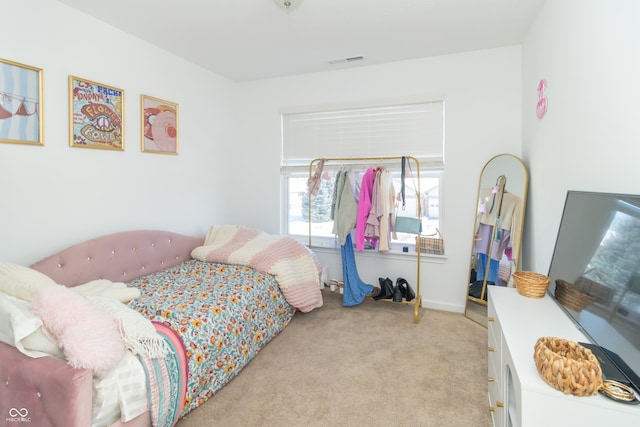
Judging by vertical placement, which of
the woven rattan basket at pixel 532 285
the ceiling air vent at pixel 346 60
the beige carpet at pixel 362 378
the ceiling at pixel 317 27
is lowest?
the beige carpet at pixel 362 378

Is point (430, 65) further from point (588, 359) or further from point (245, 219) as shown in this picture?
point (588, 359)

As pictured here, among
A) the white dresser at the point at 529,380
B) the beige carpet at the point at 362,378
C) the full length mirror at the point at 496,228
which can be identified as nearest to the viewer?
the white dresser at the point at 529,380

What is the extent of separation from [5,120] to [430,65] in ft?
10.9

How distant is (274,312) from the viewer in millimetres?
2699

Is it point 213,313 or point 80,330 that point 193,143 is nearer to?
point 213,313

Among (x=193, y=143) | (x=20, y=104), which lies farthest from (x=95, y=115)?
(x=193, y=143)

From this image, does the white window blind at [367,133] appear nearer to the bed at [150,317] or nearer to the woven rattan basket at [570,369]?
the bed at [150,317]

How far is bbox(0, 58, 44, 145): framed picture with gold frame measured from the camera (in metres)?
1.99

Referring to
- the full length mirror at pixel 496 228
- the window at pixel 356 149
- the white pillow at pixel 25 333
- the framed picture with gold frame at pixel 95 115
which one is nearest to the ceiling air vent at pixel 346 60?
the window at pixel 356 149

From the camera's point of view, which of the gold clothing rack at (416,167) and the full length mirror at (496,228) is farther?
the gold clothing rack at (416,167)

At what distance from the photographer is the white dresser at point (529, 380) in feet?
3.08

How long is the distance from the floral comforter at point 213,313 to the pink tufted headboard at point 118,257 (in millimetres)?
115

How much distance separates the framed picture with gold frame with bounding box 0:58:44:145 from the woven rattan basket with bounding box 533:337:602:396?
2.92 metres

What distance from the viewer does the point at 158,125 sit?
3.03 metres
